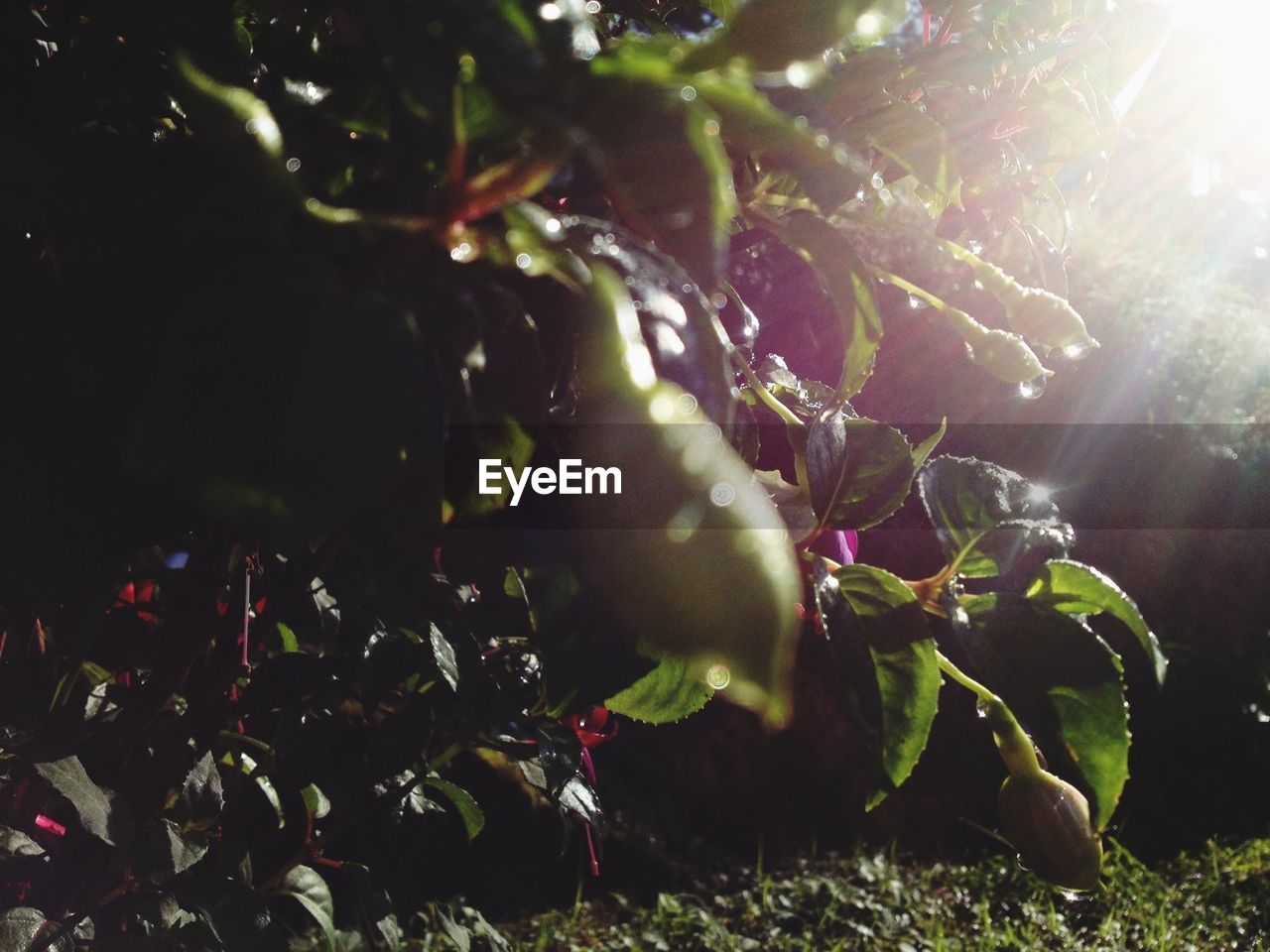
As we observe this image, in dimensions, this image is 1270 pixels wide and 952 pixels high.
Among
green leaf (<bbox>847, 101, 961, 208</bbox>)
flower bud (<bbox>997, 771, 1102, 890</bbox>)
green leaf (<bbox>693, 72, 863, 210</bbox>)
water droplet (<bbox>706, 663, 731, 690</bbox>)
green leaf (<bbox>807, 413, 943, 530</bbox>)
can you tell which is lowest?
flower bud (<bbox>997, 771, 1102, 890</bbox>)

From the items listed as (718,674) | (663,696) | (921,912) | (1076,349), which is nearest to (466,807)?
(663,696)

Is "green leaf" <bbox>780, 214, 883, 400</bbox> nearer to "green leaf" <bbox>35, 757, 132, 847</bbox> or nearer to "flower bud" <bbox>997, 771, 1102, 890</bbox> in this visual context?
"flower bud" <bbox>997, 771, 1102, 890</bbox>

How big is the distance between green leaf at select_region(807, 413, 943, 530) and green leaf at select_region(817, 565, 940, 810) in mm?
57

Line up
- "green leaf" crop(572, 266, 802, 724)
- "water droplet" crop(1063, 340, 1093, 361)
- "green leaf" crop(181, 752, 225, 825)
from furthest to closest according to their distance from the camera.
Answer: "green leaf" crop(181, 752, 225, 825) → "water droplet" crop(1063, 340, 1093, 361) → "green leaf" crop(572, 266, 802, 724)

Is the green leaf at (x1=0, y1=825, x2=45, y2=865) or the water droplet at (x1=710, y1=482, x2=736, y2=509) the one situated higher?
the water droplet at (x1=710, y1=482, x2=736, y2=509)

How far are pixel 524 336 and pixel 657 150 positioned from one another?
7cm

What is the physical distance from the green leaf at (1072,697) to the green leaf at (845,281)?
0.11m

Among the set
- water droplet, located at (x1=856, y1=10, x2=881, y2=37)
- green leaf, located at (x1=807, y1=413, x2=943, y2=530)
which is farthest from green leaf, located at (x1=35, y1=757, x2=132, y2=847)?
water droplet, located at (x1=856, y1=10, x2=881, y2=37)

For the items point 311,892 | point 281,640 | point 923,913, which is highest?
point 281,640

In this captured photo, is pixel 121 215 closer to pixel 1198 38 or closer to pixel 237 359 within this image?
pixel 237 359

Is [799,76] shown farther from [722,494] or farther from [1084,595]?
[1084,595]

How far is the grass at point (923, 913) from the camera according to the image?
273cm

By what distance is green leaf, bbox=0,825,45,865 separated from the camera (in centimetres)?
66

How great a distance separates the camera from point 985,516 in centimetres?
41
